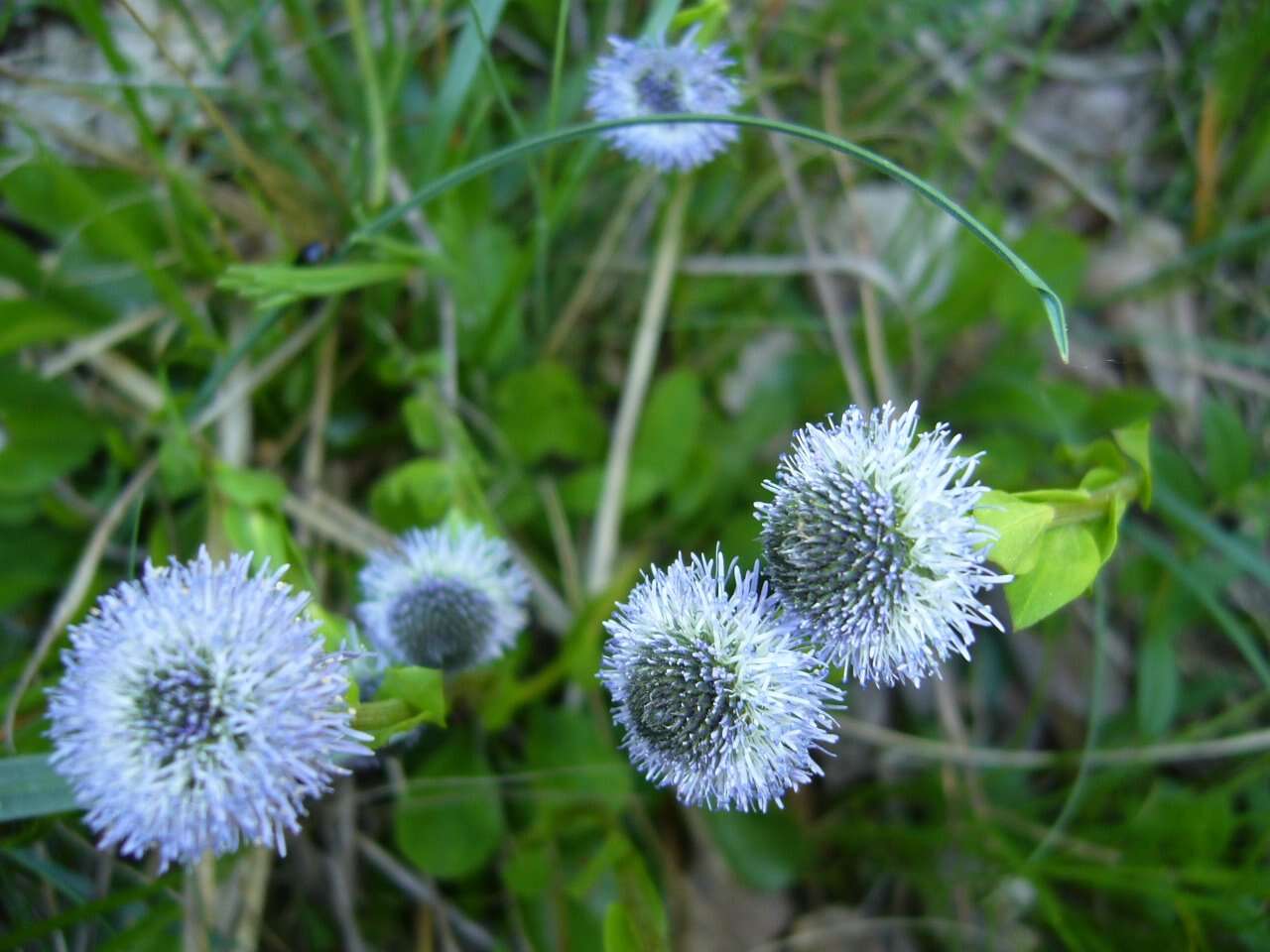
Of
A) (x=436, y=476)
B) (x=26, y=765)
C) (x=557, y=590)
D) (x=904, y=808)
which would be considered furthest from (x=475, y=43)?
(x=904, y=808)

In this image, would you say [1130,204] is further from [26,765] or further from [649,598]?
[26,765]

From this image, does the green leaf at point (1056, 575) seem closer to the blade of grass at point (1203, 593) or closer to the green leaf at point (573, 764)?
the blade of grass at point (1203, 593)

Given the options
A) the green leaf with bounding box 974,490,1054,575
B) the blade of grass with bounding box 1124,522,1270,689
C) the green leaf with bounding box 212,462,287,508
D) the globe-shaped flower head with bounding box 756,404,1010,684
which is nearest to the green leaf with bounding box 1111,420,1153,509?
the green leaf with bounding box 974,490,1054,575

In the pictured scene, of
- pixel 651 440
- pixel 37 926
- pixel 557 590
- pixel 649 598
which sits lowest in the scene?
pixel 37 926

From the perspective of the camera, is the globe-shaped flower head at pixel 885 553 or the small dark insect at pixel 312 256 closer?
the globe-shaped flower head at pixel 885 553

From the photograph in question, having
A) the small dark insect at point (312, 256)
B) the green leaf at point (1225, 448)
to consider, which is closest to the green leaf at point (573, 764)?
the small dark insect at point (312, 256)

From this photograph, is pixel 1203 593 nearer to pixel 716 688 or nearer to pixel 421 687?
pixel 716 688

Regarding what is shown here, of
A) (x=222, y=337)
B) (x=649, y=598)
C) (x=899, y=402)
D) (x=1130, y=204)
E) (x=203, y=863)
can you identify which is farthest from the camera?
(x=1130, y=204)

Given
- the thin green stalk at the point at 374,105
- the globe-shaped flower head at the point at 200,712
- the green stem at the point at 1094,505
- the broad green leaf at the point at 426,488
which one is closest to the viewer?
the globe-shaped flower head at the point at 200,712
